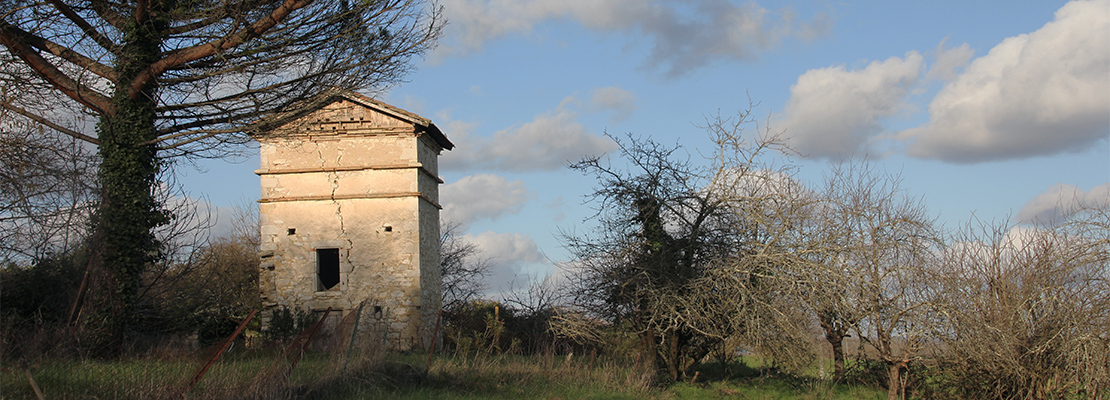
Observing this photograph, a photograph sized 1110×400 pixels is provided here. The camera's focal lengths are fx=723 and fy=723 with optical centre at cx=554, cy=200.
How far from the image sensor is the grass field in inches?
275

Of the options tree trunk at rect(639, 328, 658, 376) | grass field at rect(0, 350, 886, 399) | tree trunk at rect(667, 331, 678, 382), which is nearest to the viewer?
grass field at rect(0, 350, 886, 399)

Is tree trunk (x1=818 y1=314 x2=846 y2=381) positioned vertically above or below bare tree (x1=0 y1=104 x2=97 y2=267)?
below

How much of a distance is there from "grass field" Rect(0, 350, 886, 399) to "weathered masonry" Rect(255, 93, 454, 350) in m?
5.14

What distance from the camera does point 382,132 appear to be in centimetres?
1744

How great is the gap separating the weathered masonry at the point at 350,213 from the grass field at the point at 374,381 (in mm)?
5141

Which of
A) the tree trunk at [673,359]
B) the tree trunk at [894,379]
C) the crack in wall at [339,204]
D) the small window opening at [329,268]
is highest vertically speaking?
the crack in wall at [339,204]

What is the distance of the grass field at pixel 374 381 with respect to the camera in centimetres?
700

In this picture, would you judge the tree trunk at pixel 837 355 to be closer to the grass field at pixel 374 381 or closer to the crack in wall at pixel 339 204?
the grass field at pixel 374 381

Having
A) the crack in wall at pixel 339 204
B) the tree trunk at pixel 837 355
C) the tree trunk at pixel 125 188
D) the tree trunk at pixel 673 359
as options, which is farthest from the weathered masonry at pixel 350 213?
the tree trunk at pixel 837 355

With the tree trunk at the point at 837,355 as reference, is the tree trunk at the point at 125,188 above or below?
above

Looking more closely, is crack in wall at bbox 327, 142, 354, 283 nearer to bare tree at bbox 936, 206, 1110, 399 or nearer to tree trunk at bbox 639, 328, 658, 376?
tree trunk at bbox 639, 328, 658, 376

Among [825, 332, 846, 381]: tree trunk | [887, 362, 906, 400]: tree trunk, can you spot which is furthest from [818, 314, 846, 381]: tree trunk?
[887, 362, 906, 400]: tree trunk

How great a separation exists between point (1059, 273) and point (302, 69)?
1362 centimetres

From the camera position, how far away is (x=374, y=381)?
931cm
